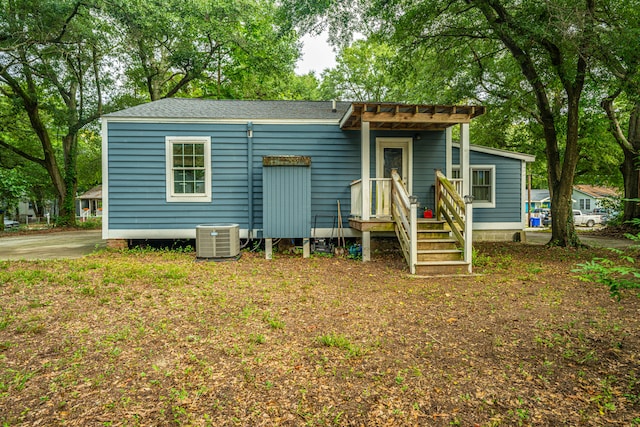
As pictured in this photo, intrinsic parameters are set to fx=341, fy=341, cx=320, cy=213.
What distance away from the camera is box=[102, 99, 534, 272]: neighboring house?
24.6ft

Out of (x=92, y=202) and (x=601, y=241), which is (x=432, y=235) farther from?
(x=92, y=202)

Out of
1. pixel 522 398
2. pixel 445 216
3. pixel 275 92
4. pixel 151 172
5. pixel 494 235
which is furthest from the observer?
pixel 275 92

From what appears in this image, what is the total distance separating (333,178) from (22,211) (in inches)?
1539

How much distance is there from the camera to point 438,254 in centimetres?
627

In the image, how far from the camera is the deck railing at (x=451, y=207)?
636 cm

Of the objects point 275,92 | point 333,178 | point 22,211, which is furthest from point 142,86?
point 22,211

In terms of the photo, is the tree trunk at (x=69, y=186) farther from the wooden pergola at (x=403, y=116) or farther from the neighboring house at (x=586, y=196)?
the neighboring house at (x=586, y=196)

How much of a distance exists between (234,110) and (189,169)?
197cm

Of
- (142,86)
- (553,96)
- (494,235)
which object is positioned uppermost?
(142,86)

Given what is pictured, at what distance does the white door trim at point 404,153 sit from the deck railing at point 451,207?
3.00 feet

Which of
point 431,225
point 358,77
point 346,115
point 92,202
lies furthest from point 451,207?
point 92,202

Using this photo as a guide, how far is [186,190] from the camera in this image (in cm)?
811

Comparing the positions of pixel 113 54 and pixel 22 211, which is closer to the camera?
pixel 113 54

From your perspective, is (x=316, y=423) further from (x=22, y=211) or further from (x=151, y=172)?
(x=22, y=211)
